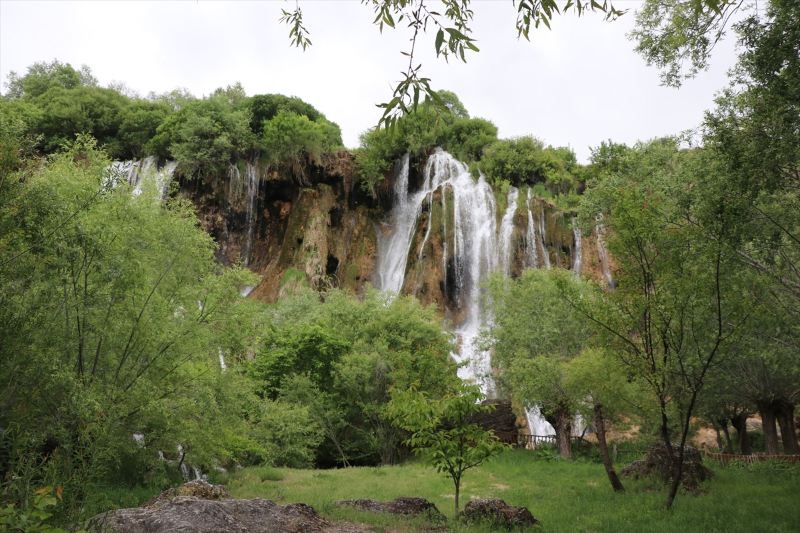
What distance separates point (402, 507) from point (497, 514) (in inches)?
67.6

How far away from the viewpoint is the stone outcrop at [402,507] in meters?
8.75

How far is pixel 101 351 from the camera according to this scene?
10297mm

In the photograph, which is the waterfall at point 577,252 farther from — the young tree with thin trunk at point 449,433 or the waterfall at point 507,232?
the young tree with thin trunk at point 449,433

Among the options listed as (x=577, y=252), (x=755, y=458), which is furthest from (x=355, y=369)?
(x=577, y=252)

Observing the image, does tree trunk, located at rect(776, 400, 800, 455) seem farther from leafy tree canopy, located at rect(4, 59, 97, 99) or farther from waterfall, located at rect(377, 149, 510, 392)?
leafy tree canopy, located at rect(4, 59, 97, 99)

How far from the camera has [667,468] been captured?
12797 mm

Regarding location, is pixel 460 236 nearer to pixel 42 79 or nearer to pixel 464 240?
pixel 464 240

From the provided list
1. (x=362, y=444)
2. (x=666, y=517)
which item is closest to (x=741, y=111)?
(x=666, y=517)

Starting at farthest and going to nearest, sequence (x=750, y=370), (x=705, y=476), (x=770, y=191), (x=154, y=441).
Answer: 1. (x=750, y=370)
2. (x=705, y=476)
3. (x=154, y=441)
4. (x=770, y=191)

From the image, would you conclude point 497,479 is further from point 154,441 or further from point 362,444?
point 154,441

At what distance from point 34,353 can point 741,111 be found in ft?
41.0

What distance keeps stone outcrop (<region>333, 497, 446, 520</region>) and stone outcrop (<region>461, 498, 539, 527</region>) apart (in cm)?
55

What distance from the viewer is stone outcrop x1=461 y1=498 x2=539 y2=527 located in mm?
8578

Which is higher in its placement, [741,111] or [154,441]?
[741,111]
